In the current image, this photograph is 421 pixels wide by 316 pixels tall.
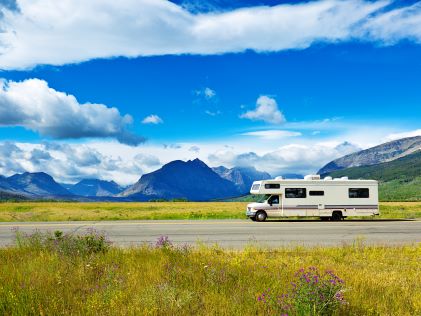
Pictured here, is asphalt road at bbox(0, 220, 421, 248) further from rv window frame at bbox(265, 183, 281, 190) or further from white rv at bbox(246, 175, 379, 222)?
rv window frame at bbox(265, 183, 281, 190)

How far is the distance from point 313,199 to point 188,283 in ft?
73.0

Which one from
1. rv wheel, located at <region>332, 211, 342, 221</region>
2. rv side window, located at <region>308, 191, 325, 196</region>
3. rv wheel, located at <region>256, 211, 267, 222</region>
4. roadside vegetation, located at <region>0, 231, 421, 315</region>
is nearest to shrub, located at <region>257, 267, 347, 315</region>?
roadside vegetation, located at <region>0, 231, 421, 315</region>

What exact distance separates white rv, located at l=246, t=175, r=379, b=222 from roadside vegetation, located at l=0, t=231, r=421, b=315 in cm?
1584

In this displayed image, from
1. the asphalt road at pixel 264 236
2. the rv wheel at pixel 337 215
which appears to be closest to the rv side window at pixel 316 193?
the rv wheel at pixel 337 215

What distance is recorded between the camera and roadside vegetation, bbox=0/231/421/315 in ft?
19.9

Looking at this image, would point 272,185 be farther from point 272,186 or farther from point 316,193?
point 316,193

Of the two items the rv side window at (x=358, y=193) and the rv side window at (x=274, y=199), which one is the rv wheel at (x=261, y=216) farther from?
the rv side window at (x=358, y=193)

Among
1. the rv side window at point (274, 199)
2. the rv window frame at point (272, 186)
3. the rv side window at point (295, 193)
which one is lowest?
the rv side window at point (274, 199)

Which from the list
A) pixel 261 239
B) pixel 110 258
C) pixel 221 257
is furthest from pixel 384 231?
pixel 110 258

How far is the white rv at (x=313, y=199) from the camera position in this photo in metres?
28.6

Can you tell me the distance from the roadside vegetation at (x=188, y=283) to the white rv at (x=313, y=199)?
624 inches

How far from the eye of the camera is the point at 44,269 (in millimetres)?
8641

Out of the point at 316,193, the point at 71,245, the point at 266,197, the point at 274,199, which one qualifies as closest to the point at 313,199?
the point at 316,193

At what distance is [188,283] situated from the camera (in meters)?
7.79
